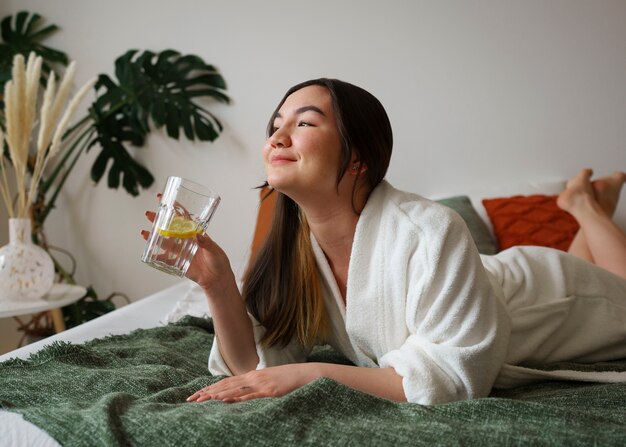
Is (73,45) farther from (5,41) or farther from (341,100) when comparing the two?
(341,100)

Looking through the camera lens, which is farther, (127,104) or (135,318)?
(127,104)

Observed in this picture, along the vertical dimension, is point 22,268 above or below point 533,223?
below

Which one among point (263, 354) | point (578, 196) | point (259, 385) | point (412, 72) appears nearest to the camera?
point (259, 385)

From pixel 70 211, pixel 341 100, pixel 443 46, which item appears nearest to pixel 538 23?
pixel 443 46

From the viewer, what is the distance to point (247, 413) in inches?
31.0

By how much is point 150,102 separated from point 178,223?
1.75 metres

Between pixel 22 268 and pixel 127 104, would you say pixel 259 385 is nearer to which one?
pixel 22 268

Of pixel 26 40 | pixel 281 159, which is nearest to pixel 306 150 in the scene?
pixel 281 159

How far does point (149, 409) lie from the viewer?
0.85 meters

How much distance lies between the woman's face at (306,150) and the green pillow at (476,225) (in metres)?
0.95

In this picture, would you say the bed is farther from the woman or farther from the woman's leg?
the woman's leg

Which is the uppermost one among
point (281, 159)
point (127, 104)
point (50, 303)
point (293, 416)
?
point (127, 104)

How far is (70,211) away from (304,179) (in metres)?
2.16

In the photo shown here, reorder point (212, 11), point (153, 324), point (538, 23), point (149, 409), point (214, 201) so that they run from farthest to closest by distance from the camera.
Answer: point (212, 11)
point (538, 23)
point (153, 324)
point (214, 201)
point (149, 409)
